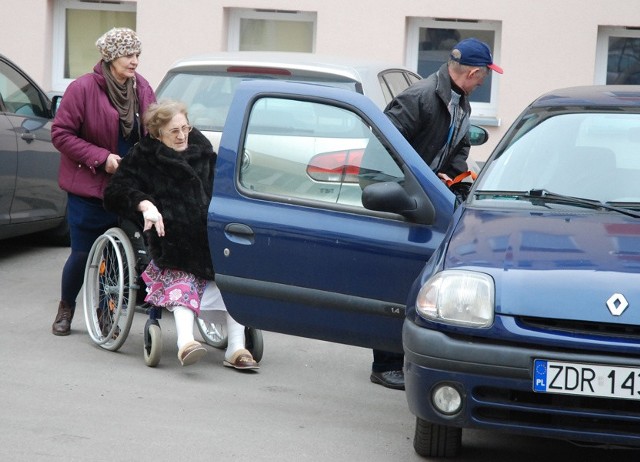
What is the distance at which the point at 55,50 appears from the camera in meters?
15.7

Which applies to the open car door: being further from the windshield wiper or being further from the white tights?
the white tights

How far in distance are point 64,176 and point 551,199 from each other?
10.7 feet

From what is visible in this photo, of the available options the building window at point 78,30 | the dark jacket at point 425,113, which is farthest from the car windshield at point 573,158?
the building window at point 78,30

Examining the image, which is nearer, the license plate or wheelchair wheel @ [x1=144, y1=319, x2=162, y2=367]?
the license plate

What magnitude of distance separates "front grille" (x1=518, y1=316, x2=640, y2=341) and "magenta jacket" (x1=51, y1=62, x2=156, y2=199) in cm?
344

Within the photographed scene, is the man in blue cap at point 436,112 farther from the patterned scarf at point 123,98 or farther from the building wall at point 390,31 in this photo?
the building wall at point 390,31

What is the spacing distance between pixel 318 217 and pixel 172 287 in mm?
1403

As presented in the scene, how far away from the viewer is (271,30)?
1548 cm

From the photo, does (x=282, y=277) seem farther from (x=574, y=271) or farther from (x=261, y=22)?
(x=261, y=22)

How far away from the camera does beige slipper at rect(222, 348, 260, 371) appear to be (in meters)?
7.11

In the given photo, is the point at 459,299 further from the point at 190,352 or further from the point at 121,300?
the point at 121,300

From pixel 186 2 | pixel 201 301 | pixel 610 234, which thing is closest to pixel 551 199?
pixel 610 234

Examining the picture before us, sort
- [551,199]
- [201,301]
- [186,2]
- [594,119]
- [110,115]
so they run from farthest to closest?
[186,2] < [110,115] < [201,301] < [594,119] < [551,199]

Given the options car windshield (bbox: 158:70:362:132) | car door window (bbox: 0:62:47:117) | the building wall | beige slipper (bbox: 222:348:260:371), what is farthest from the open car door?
the building wall
